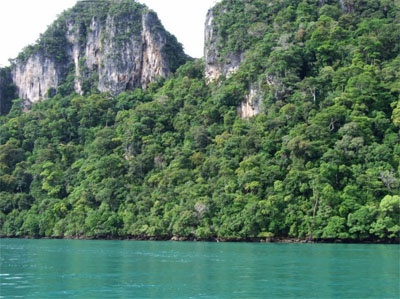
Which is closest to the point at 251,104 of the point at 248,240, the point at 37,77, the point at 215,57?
the point at 215,57

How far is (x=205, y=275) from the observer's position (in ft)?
106

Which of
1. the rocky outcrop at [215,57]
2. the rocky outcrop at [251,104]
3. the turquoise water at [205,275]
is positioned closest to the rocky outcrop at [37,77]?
the rocky outcrop at [215,57]

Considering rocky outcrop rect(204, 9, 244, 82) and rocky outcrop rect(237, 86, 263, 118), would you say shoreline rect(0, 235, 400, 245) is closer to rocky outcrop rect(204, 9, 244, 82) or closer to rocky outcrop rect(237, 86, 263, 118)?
rocky outcrop rect(237, 86, 263, 118)

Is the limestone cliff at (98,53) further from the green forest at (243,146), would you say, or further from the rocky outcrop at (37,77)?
the green forest at (243,146)

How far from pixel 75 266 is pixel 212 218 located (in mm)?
30610

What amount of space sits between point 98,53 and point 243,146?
55415 mm

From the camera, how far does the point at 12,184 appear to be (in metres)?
91.8

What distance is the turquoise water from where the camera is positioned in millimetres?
26438

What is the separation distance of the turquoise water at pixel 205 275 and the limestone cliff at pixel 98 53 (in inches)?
2911

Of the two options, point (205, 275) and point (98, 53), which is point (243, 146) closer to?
point (205, 275)

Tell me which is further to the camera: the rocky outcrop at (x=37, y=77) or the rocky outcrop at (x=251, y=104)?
the rocky outcrop at (x=37, y=77)

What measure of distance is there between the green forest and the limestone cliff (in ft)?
19.3

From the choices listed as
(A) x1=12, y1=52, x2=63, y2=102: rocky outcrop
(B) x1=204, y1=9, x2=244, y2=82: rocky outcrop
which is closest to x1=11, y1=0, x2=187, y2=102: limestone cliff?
(A) x1=12, y1=52, x2=63, y2=102: rocky outcrop

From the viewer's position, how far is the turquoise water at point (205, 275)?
26.4 meters
